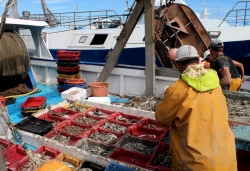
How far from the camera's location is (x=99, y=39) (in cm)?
1191

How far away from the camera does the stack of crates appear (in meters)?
7.37

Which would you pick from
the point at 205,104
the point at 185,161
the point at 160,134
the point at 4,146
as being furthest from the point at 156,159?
the point at 4,146

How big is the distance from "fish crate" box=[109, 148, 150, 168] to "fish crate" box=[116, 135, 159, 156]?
5.1 inches

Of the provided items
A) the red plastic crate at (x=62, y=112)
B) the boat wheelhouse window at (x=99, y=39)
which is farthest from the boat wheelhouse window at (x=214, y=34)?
the red plastic crate at (x=62, y=112)

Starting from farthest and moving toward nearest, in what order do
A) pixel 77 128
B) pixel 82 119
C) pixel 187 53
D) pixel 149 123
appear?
pixel 82 119, pixel 149 123, pixel 77 128, pixel 187 53

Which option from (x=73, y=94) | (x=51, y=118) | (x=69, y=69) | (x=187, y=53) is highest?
(x=187, y=53)

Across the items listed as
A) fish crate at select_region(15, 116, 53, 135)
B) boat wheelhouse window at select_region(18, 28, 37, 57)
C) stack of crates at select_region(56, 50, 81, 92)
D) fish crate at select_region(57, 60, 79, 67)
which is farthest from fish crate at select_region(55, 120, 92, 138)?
boat wheelhouse window at select_region(18, 28, 37, 57)

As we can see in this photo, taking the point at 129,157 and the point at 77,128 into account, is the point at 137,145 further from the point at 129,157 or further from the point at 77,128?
the point at 77,128

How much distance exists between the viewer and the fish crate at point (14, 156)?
11.5 feet

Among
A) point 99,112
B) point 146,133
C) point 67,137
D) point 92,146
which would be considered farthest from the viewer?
point 99,112

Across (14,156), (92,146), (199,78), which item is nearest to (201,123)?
(199,78)

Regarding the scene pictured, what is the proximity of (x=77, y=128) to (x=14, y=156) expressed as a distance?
1274 mm

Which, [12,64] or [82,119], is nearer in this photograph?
[82,119]

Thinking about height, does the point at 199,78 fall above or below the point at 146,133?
above
